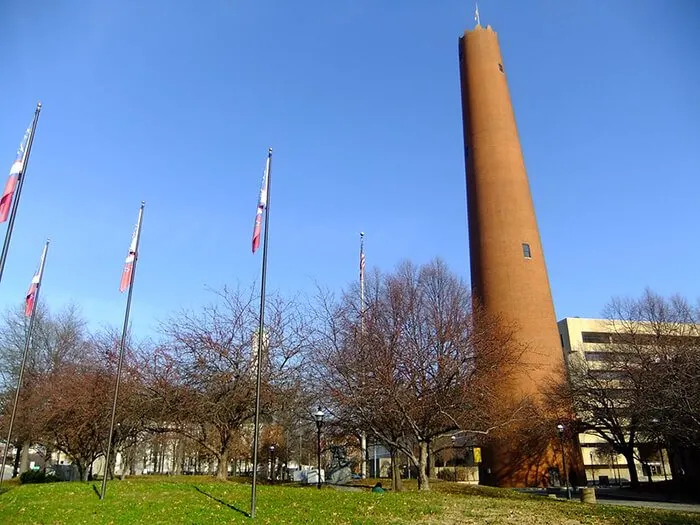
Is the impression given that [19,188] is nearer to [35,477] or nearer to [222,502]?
[222,502]

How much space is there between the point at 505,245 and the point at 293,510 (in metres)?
25.0

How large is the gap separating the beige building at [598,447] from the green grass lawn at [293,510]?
87.3 ft

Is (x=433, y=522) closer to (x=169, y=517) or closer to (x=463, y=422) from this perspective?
(x=169, y=517)

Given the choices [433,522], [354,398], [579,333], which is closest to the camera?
[433,522]

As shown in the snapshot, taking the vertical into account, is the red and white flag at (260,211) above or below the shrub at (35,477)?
above

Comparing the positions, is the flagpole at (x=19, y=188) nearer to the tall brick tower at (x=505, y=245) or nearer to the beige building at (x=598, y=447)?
the tall brick tower at (x=505, y=245)

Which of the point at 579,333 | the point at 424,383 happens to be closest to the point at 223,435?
the point at 424,383

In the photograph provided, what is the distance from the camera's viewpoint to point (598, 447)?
177 ft

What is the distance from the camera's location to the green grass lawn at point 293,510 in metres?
13.1

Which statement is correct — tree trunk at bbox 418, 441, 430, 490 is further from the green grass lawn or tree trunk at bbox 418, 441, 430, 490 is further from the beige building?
the beige building

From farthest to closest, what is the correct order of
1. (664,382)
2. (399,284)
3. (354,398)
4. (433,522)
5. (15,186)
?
(399,284) → (664,382) → (354,398) → (15,186) → (433,522)

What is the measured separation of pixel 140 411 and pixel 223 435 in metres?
5.03

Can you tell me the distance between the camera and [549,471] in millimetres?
32625

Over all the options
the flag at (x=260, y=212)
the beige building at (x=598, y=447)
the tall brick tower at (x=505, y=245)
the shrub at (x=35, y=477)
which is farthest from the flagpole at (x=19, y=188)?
the beige building at (x=598, y=447)
